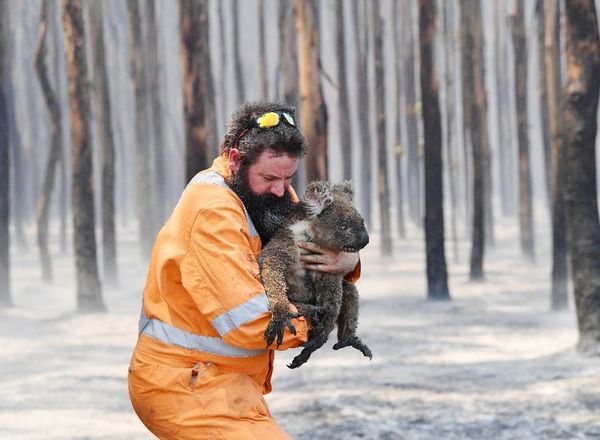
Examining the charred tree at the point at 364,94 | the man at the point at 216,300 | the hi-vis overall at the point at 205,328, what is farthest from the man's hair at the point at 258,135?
the charred tree at the point at 364,94

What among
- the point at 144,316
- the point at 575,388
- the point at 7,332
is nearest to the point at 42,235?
the point at 7,332

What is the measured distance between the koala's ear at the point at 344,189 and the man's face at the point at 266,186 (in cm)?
15

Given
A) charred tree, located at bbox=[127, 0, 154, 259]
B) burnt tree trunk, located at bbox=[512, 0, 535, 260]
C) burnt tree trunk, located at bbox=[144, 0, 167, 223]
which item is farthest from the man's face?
burnt tree trunk, located at bbox=[144, 0, 167, 223]

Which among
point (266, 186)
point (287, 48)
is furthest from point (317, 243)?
point (287, 48)

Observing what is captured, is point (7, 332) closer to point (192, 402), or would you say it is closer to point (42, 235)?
point (42, 235)

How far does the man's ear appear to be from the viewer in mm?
2977

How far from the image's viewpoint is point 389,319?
44.8 feet

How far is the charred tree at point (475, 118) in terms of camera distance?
1710 centimetres

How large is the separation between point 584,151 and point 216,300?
703 cm

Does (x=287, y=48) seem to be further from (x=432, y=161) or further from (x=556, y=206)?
(x=556, y=206)

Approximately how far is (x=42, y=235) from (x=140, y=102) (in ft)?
15.7

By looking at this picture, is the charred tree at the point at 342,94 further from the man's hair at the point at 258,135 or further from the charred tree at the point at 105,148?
the man's hair at the point at 258,135

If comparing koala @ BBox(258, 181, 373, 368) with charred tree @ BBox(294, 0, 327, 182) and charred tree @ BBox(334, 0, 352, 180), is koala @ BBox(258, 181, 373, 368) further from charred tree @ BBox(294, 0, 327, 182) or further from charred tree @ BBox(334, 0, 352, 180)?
charred tree @ BBox(334, 0, 352, 180)

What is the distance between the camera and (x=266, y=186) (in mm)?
2955
